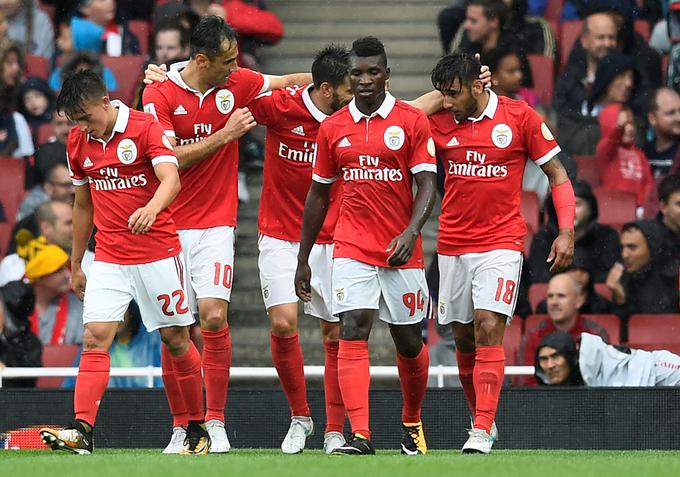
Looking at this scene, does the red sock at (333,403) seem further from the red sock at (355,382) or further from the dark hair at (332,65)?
the dark hair at (332,65)

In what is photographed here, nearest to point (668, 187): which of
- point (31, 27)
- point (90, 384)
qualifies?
point (90, 384)

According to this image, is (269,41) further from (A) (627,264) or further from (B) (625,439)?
(B) (625,439)

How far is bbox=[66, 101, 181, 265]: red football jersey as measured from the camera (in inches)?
361

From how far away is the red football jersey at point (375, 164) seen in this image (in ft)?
29.8

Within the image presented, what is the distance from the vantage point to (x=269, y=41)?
48.5ft

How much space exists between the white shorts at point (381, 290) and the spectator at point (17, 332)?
13.0 ft

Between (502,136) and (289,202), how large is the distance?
1.43 metres

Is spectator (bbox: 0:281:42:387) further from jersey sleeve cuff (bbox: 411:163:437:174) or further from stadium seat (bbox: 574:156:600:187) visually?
stadium seat (bbox: 574:156:600:187)

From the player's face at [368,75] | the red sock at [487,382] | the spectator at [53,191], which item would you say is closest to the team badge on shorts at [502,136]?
the player's face at [368,75]

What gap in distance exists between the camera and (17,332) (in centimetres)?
1267

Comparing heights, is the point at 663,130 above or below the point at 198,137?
below

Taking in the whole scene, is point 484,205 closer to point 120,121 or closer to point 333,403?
point 333,403

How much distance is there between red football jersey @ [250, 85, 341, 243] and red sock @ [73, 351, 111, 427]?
5.07 ft

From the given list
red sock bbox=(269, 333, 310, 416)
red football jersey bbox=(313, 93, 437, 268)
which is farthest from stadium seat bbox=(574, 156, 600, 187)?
red football jersey bbox=(313, 93, 437, 268)
